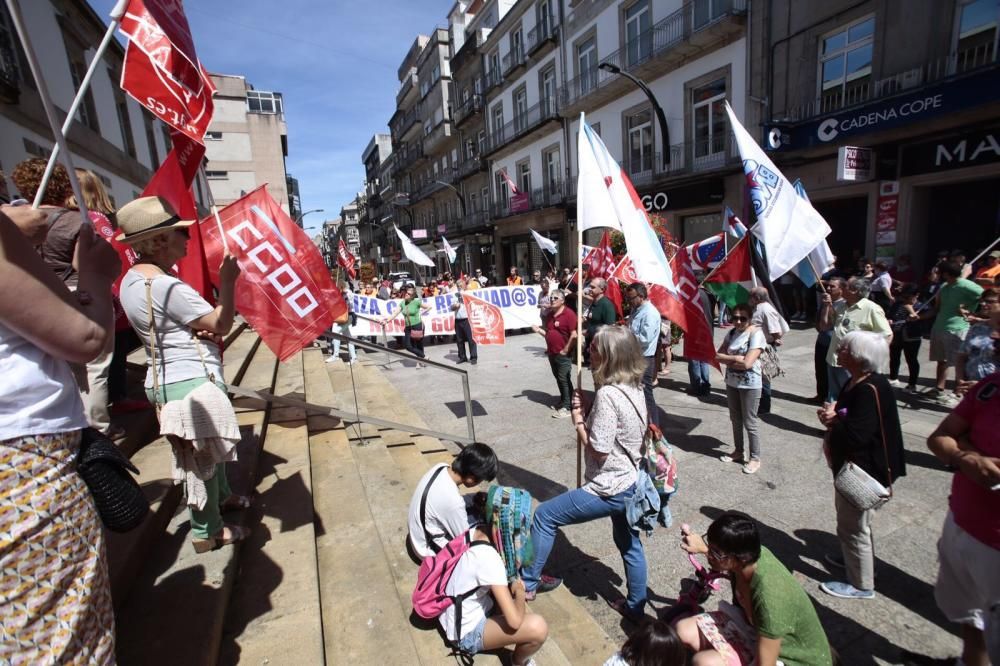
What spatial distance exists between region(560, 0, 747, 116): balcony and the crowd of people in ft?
48.2

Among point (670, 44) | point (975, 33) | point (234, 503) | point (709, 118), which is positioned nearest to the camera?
point (234, 503)

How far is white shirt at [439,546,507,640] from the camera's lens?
2301 mm

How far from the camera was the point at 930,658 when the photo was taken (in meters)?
2.43

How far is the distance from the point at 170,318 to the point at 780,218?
16.7 ft

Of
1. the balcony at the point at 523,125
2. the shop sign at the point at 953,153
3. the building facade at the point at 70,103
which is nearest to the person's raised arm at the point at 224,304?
the building facade at the point at 70,103

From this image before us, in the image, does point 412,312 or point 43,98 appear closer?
point 43,98

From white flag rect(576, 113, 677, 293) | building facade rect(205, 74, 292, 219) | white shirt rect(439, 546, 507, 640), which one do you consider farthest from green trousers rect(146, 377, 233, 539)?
building facade rect(205, 74, 292, 219)

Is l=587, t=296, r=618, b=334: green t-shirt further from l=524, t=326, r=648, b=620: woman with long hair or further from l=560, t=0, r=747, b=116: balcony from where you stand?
l=560, t=0, r=747, b=116: balcony

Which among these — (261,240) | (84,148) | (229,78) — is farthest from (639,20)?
(229,78)

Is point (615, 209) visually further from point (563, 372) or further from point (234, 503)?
point (234, 503)

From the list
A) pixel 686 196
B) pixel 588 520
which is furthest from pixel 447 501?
pixel 686 196

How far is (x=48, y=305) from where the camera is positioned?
42.6 inches

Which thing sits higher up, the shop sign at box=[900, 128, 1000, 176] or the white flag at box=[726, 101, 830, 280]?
the shop sign at box=[900, 128, 1000, 176]

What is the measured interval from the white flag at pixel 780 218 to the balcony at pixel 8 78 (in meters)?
9.59
